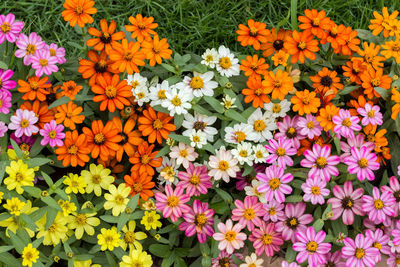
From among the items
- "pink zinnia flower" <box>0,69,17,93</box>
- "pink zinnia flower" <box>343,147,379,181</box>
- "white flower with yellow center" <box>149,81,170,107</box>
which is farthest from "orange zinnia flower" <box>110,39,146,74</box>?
"pink zinnia flower" <box>343,147,379,181</box>

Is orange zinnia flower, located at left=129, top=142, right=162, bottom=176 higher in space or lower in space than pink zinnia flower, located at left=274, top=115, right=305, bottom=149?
lower

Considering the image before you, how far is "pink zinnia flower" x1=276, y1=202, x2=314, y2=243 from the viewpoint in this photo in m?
2.00

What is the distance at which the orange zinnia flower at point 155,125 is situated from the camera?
6.74 ft

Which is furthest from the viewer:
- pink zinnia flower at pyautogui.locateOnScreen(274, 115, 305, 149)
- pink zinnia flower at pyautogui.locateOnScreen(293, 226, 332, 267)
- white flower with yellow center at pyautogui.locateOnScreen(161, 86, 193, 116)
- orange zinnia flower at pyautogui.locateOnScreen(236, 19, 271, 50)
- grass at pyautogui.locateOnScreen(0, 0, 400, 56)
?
grass at pyautogui.locateOnScreen(0, 0, 400, 56)

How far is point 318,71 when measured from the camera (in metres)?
2.30

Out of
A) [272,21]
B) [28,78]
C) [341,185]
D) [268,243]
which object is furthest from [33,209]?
[272,21]

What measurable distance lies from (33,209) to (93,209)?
245 mm

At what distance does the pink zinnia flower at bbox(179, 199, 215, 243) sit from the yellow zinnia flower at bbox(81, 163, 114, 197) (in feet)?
1.20

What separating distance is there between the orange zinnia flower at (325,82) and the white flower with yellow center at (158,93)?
0.70 m

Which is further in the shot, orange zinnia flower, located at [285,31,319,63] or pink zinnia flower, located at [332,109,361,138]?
orange zinnia flower, located at [285,31,319,63]

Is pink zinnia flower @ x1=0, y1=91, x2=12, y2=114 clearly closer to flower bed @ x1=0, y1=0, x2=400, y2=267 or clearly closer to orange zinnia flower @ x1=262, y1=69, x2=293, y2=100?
flower bed @ x1=0, y1=0, x2=400, y2=267

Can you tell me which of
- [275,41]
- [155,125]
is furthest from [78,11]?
[275,41]

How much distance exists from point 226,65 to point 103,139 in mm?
676

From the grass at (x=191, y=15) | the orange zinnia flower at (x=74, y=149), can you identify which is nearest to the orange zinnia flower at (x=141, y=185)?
the orange zinnia flower at (x=74, y=149)
